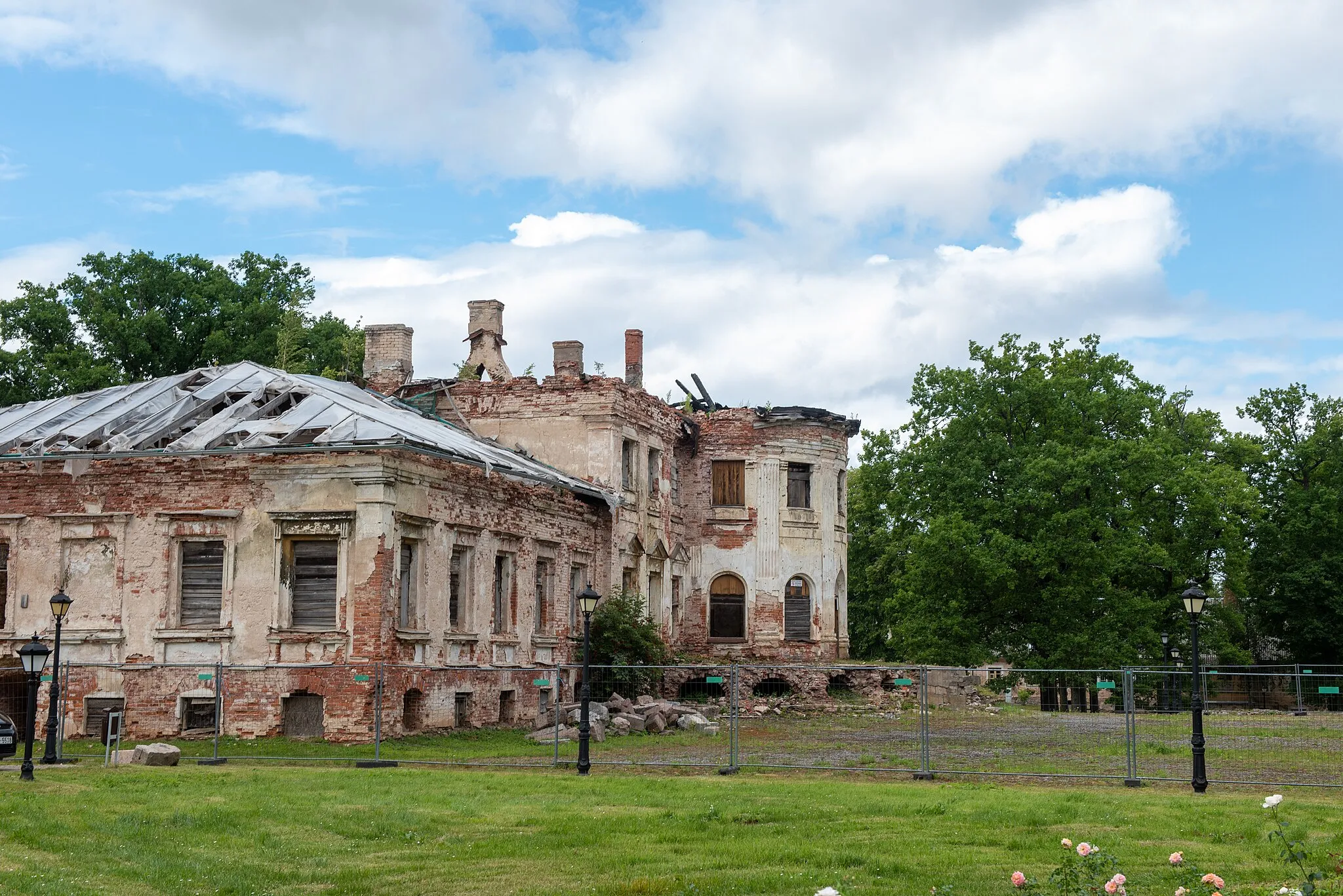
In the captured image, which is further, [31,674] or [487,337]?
[487,337]

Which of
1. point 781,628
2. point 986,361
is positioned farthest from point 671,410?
point 986,361

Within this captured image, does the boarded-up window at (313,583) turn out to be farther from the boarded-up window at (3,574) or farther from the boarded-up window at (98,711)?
the boarded-up window at (3,574)

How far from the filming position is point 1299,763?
2028 centimetres

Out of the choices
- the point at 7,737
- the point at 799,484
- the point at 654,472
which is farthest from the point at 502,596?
the point at 799,484

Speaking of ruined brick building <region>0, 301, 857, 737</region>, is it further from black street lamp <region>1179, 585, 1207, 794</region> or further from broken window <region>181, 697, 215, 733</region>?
black street lamp <region>1179, 585, 1207, 794</region>

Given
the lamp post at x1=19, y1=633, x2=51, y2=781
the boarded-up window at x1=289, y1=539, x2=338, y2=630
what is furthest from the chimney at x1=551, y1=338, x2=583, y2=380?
the lamp post at x1=19, y1=633, x2=51, y2=781

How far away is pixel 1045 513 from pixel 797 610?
26.6 ft

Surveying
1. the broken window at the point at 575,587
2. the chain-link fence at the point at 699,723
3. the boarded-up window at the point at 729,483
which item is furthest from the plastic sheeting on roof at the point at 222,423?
the boarded-up window at the point at 729,483

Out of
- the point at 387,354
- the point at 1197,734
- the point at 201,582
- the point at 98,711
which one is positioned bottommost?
the point at 98,711

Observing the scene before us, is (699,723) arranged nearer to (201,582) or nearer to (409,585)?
(409,585)

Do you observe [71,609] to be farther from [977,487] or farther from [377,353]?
[977,487]

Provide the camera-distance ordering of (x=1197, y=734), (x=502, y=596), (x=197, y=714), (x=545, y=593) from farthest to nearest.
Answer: (x=545, y=593) < (x=502, y=596) < (x=197, y=714) < (x=1197, y=734)

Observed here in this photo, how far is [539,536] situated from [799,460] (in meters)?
13.2

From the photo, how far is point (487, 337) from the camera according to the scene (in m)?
43.5
